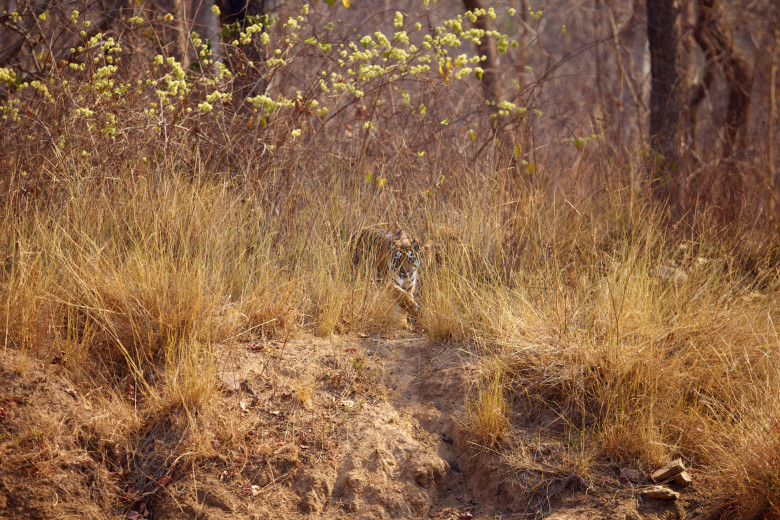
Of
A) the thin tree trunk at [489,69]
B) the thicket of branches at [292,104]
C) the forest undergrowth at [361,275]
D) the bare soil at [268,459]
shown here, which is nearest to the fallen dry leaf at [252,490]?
the bare soil at [268,459]

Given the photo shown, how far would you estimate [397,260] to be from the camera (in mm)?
4465

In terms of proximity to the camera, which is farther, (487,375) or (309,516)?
(487,375)

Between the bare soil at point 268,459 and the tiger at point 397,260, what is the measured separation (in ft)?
2.98

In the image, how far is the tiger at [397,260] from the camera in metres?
4.46

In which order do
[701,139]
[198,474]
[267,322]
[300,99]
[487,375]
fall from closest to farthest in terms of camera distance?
[198,474] < [487,375] < [267,322] < [300,99] < [701,139]

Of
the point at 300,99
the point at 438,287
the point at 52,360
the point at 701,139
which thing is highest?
the point at 300,99

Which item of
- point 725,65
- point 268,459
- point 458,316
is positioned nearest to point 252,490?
point 268,459

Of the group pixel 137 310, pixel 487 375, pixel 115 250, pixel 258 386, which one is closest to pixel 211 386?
pixel 258 386

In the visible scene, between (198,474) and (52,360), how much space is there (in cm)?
98

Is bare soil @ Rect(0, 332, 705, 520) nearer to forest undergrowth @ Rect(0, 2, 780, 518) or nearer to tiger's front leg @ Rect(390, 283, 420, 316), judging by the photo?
forest undergrowth @ Rect(0, 2, 780, 518)

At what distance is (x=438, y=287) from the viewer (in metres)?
4.34

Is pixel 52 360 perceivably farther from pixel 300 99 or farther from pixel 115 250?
pixel 300 99

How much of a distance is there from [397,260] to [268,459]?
168 cm

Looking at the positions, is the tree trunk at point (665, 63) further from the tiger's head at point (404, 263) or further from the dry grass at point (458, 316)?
the tiger's head at point (404, 263)
